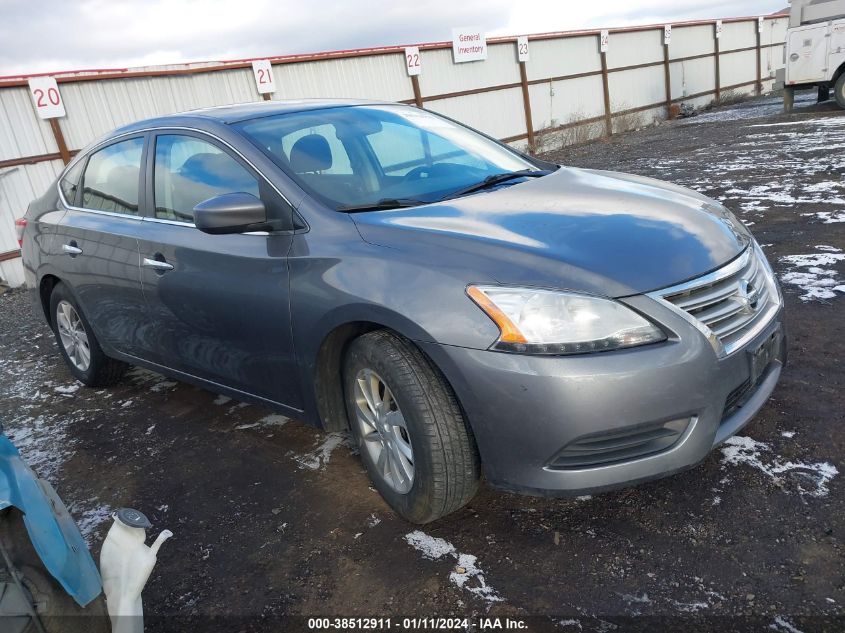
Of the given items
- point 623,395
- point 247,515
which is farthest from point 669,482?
point 247,515

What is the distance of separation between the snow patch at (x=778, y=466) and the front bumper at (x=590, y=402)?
395 millimetres

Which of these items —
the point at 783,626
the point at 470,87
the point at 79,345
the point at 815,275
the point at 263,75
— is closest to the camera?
the point at 783,626

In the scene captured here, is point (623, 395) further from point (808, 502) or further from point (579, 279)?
point (808, 502)

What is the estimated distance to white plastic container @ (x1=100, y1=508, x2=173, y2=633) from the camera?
1.65 metres

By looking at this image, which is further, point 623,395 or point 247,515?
point 247,515

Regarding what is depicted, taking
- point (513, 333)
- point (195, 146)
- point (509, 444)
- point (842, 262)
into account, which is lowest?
point (842, 262)

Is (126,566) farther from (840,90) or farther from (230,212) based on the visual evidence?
(840,90)

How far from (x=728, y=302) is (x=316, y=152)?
1.82 m

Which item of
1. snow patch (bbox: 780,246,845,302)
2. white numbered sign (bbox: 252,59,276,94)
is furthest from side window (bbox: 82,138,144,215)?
white numbered sign (bbox: 252,59,276,94)

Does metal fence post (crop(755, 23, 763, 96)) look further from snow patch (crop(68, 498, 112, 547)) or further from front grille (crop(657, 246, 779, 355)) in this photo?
snow patch (crop(68, 498, 112, 547))

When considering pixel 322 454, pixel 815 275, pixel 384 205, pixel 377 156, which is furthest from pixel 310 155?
pixel 815 275

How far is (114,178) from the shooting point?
3.77m

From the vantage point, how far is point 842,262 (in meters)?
4.84

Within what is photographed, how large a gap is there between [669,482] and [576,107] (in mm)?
18138
